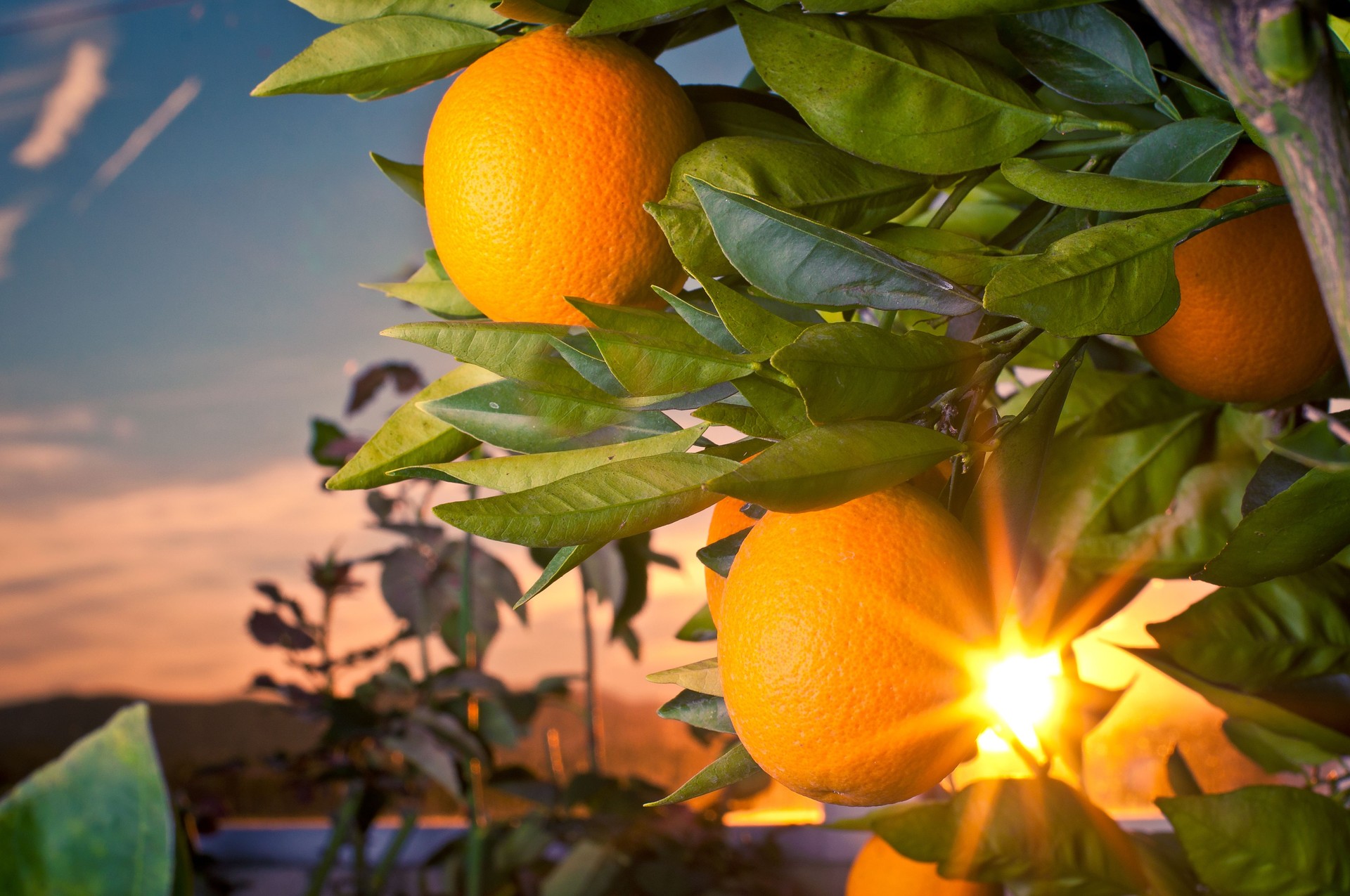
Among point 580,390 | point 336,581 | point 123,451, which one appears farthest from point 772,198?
point 123,451

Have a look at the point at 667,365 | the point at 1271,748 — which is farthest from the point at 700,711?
the point at 1271,748

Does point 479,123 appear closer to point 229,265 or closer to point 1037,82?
point 1037,82

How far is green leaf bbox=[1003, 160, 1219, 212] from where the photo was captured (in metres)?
0.22

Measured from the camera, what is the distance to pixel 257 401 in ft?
7.57

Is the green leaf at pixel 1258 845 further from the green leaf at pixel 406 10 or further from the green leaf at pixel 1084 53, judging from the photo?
the green leaf at pixel 406 10

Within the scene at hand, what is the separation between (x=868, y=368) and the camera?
214 millimetres

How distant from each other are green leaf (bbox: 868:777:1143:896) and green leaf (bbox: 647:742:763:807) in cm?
12

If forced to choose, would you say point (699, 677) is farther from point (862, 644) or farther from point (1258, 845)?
point (1258, 845)

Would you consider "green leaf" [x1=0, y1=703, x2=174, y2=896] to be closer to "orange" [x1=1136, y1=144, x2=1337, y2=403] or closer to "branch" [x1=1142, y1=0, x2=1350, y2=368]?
"branch" [x1=1142, y1=0, x2=1350, y2=368]

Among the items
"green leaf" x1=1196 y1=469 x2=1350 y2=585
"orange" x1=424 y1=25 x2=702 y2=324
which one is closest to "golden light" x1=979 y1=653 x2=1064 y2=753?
"green leaf" x1=1196 y1=469 x2=1350 y2=585

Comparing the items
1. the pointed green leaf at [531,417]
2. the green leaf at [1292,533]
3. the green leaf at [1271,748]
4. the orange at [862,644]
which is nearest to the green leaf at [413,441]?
the pointed green leaf at [531,417]

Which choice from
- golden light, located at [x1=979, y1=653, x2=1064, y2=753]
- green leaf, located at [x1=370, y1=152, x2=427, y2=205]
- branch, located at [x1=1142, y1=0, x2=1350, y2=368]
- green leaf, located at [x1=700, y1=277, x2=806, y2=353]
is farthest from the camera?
golden light, located at [x1=979, y1=653, x2=1064, y2=753]

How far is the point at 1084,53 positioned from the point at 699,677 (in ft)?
0.75

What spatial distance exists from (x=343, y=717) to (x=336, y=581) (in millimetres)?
332
